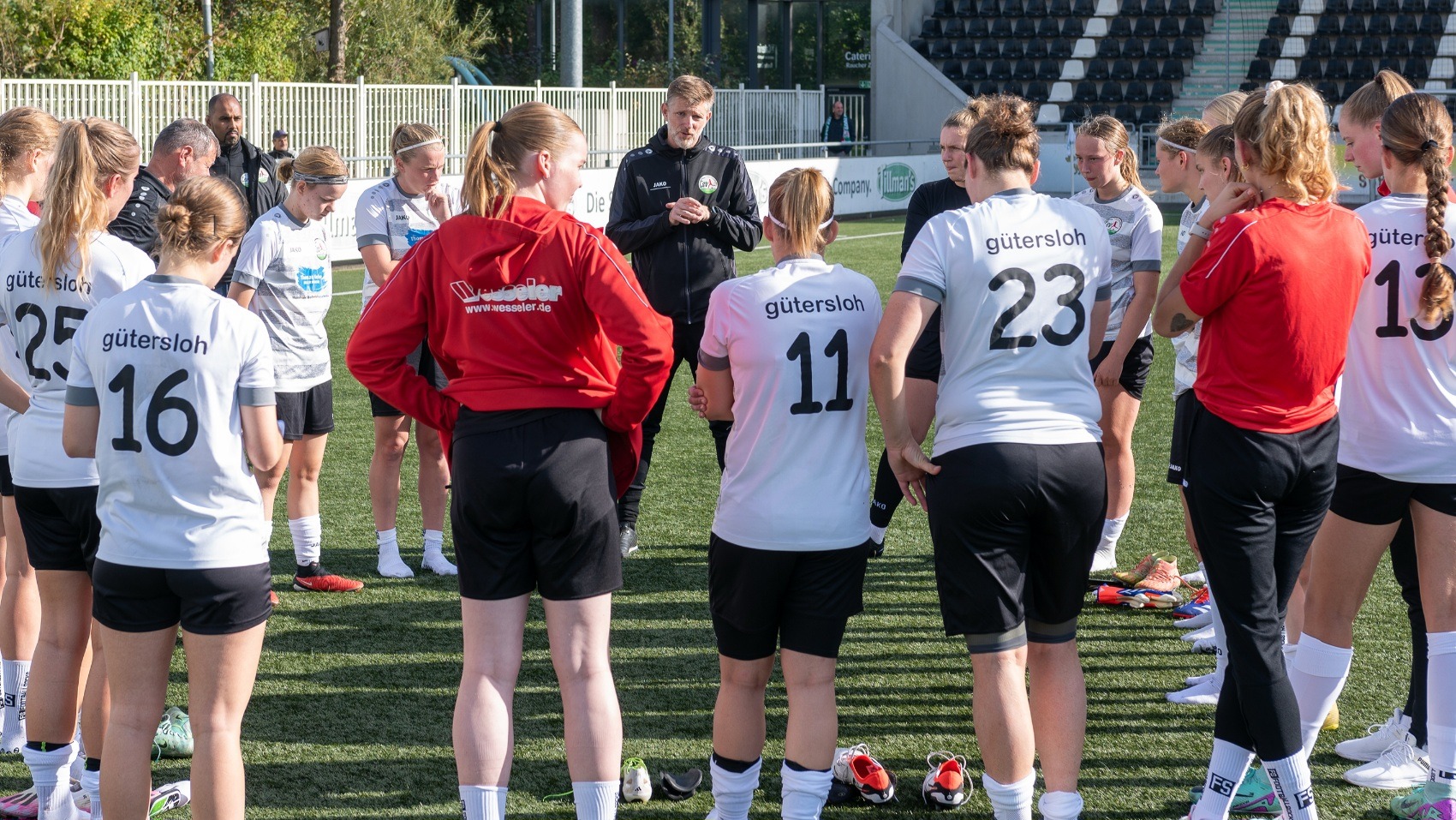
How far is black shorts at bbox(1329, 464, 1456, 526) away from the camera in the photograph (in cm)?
338

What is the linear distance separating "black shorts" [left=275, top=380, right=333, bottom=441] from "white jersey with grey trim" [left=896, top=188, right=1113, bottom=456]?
2.91 metres

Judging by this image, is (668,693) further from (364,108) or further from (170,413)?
(364,108)

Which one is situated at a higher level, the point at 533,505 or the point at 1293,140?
the point at 1293,140

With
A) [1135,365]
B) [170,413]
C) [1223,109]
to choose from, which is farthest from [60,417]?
[1135,365]

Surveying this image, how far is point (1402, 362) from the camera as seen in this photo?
3377mm

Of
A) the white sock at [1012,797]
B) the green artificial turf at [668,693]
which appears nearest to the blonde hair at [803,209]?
the white sock at [1012,797]

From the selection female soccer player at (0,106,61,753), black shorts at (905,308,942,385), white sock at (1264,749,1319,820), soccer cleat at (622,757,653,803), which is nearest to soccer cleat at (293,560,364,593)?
female soccer player at (0,106,61,753)

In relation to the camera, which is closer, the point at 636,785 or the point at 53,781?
the point at 53,781

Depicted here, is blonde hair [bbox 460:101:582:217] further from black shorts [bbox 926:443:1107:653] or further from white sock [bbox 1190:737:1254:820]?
white sock [bbox 1190:737:1254:820]

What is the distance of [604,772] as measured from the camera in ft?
10.4

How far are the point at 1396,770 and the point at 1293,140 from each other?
1841 millimetres

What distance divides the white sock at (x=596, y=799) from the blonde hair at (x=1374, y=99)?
2.54 m

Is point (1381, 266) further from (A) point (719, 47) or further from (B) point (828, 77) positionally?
(B) point (828, 77)

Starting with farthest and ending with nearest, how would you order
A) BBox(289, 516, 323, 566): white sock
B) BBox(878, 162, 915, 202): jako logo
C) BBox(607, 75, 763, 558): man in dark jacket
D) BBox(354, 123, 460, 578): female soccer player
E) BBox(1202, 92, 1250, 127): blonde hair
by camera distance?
BBox(878, 162, 915, 202): jako logo → BBox(607, 75, 763, 558): man in dark jacket → BBox(289, 516, 323, 566): white sock → BBox(354, 123, 460, 578): female soccer player → BBox(1202, 92, 1250, 127): blonde hair
